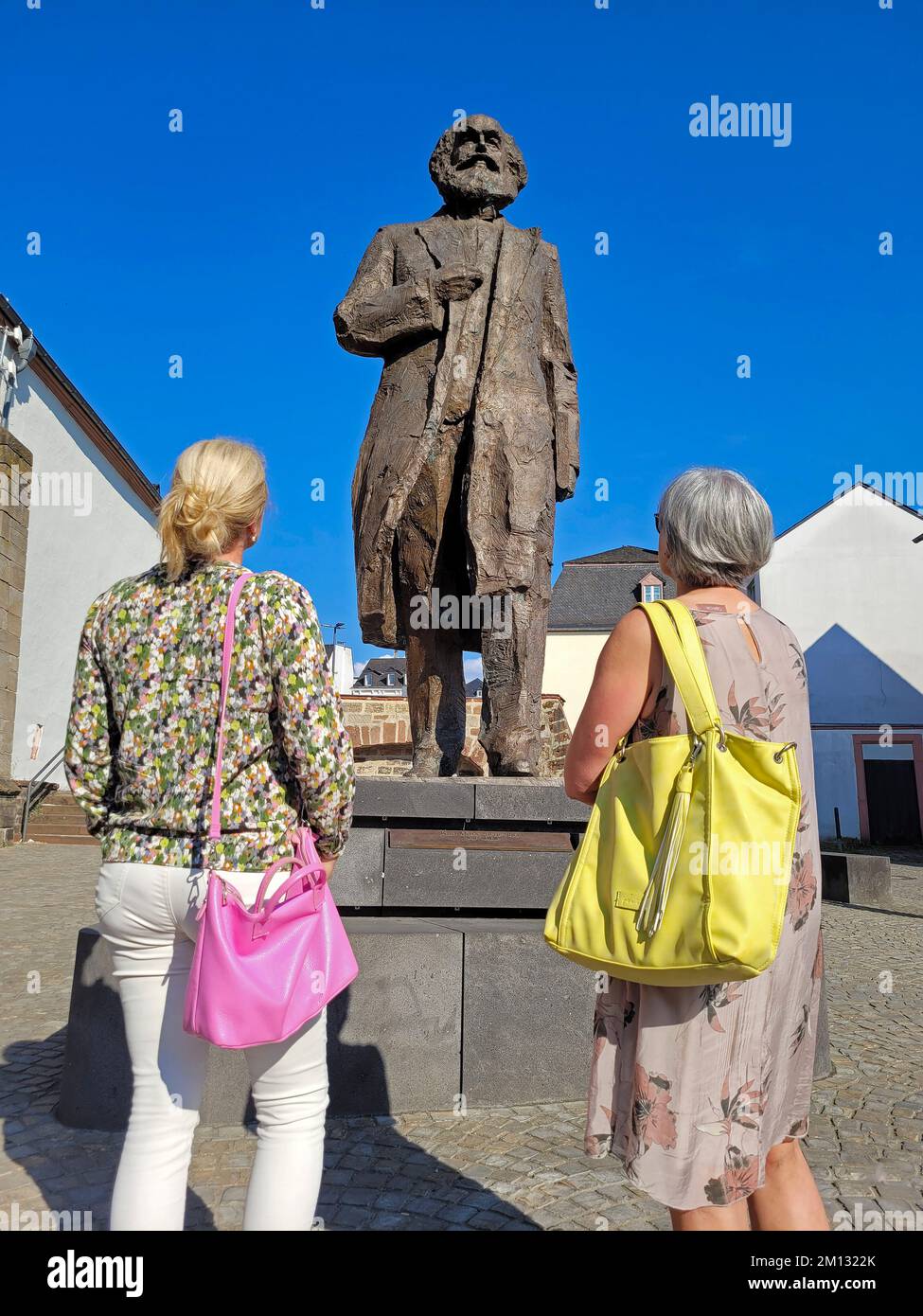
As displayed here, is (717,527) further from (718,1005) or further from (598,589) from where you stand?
(598,589)

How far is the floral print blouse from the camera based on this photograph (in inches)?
71.5

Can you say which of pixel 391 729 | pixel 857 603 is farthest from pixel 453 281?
pixel 857 603

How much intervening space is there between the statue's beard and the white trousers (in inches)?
163

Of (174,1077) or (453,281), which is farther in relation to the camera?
(453,281)

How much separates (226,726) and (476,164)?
4.09 m

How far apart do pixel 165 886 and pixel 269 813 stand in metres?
0.22

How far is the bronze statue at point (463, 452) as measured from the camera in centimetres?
461

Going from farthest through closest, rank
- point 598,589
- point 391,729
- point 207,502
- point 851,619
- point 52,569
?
point 598,589, point 851,619, point 52,569, point 391,729, point 207,502

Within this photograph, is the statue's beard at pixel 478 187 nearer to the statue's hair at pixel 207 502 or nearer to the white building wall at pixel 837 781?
the statue's hair at pixel 207 502

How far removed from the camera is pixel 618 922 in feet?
5.58

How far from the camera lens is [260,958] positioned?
171cm

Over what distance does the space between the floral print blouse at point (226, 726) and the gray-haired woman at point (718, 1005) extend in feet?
1.65
